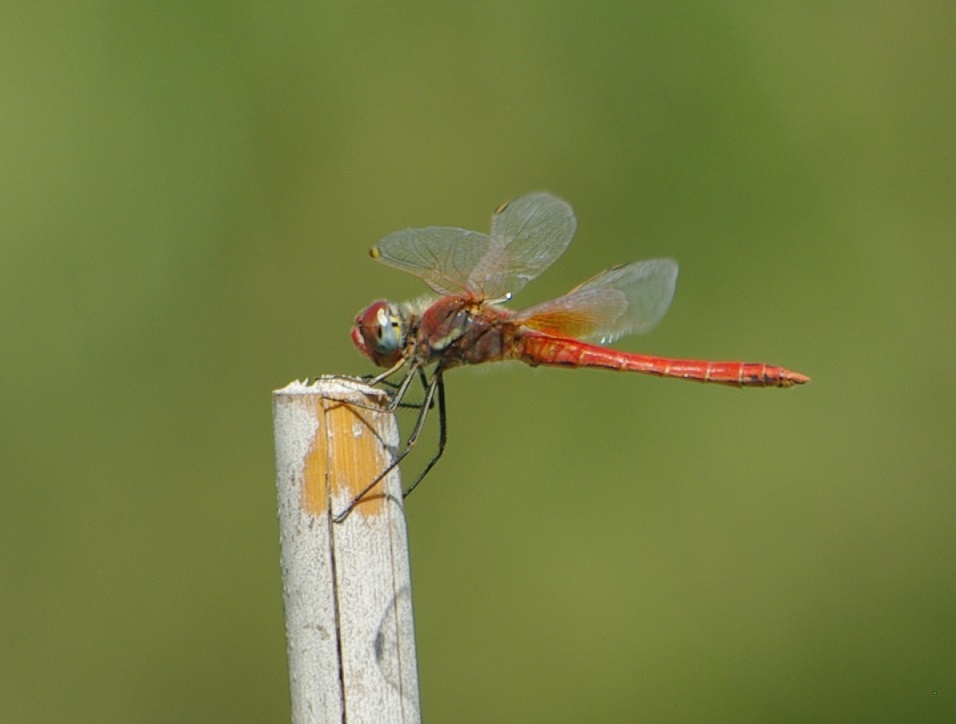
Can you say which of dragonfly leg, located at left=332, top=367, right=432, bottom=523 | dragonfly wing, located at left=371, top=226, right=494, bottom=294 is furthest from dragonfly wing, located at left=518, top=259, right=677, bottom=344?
dragonfly leg, located at left=332, top=367, right=432, bottom=523

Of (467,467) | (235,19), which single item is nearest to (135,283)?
(235,19)

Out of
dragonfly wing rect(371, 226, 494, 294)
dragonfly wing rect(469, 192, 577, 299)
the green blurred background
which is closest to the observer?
dragonfly wing rect(371, 226, 494, 294)

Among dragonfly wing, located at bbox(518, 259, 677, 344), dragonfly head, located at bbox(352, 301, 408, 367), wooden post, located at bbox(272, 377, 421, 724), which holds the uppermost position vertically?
dragonfly wing, located at bbox(518, 259, 677, 344)

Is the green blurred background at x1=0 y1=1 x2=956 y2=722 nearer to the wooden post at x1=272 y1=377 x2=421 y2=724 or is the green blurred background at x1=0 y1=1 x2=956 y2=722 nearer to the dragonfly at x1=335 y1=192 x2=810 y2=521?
the dragonfly at x1=335 y1=192 x2=810 y2=521

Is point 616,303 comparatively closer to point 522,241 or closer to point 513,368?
point 522,241

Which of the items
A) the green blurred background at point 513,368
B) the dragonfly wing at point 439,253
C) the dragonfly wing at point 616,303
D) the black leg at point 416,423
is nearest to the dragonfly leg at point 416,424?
the black leg at point 416,423

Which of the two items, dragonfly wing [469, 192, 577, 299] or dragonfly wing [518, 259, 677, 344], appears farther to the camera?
dragonfly wing [518, 259, 677, 344]

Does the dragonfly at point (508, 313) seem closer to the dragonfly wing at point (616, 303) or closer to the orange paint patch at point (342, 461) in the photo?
the dragonfly wing at point (616, 303)

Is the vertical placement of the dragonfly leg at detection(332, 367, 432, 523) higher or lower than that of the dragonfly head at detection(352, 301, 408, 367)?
lower
